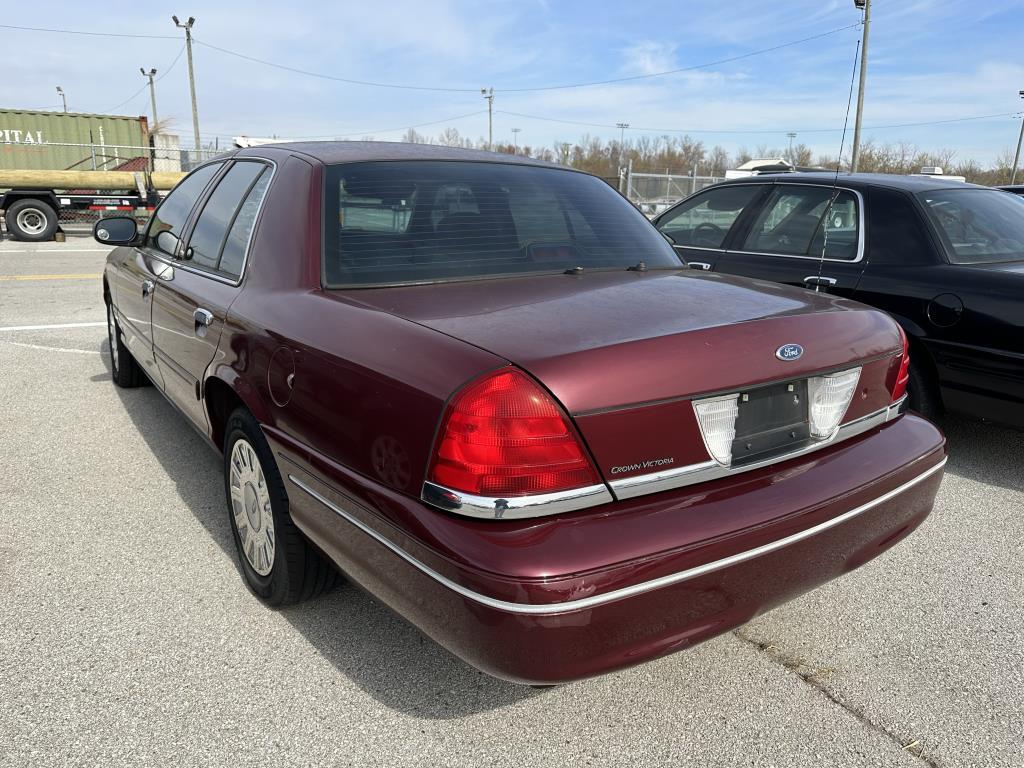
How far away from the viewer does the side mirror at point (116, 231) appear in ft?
13.8

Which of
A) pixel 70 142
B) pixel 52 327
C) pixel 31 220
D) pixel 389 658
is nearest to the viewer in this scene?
pixel 389 658

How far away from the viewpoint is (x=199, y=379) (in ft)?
9.79

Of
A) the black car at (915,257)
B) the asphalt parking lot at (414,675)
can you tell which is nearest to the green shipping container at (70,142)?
the black car at (915,257)

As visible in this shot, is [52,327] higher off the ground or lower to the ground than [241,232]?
lower

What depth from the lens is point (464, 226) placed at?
266cm

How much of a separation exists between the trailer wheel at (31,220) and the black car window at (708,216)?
15.3 meters

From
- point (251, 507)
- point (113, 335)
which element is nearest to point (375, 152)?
point (251, 507)

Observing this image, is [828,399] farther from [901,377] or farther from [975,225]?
[975,225]

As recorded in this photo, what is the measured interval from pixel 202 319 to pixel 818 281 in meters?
3.36

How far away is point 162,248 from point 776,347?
2.97 metres

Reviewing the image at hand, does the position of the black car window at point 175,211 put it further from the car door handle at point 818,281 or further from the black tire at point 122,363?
the car door handle at point 818,281

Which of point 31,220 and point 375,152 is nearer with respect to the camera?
point 375,152

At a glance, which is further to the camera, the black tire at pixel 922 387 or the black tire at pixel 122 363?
the black tire at pixel 122 363

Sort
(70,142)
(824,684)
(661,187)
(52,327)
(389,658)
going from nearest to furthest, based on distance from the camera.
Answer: (824,684) → (389,658) → (52,327) → (70,142) → (661,187)
